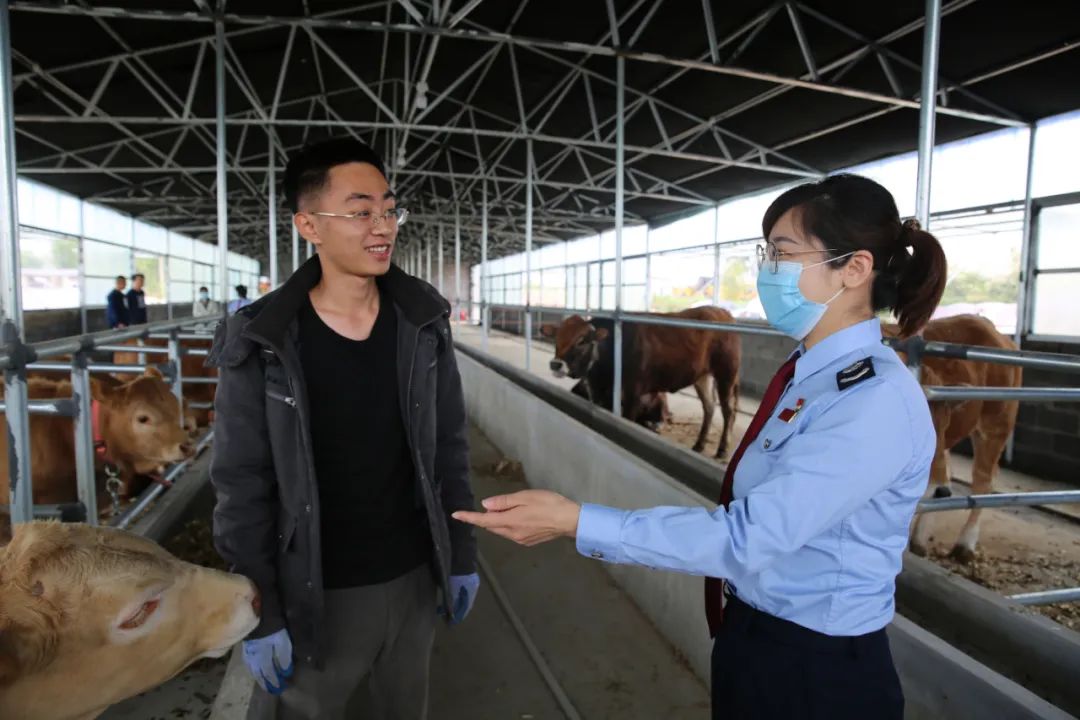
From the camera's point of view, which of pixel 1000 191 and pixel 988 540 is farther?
pixel 1000 191

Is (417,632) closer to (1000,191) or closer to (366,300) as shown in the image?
Result: (366,300)

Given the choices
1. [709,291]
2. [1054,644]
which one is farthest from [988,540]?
[709,291]

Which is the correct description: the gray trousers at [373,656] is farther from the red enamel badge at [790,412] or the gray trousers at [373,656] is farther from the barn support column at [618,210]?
the barn support column at [618,210]

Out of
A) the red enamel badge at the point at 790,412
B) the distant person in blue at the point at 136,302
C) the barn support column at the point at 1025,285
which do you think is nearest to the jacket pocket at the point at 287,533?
the red enamel badge at the point at 790,412

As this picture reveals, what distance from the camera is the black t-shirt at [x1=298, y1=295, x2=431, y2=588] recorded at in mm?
1545

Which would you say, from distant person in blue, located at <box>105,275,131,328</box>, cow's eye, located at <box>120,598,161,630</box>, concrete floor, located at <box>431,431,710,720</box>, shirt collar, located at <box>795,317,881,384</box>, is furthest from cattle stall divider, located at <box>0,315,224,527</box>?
distant person in blue, located at <box>105,275,131,328</box>

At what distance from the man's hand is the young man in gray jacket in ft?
1.60

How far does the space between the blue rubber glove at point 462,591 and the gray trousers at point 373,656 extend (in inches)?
2.8

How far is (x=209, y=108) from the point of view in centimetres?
957

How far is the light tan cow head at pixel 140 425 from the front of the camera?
12.6ft

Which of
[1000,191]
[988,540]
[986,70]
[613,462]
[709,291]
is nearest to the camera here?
[613,462]

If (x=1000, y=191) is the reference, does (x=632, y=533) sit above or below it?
below

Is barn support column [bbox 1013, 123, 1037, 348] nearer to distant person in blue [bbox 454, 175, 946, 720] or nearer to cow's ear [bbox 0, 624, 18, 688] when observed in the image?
distant person in blue [bbox 454, 175, 946, 720]

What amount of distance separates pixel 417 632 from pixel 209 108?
1002cm
